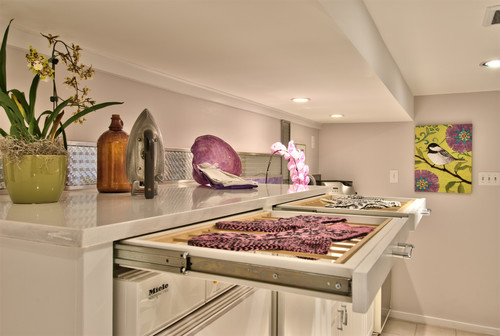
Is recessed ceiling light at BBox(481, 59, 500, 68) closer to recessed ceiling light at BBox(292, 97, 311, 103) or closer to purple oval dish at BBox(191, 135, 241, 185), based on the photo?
recessed ceiling light at BBox(292, 97, 311, 103)

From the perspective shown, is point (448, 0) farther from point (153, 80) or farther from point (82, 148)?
point (82, 148)

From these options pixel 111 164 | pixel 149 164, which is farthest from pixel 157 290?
pixel 111 164

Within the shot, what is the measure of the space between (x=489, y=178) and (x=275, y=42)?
294cm

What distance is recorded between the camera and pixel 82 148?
1.51 meters

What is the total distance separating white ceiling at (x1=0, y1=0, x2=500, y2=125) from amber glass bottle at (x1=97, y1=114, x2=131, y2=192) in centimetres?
35

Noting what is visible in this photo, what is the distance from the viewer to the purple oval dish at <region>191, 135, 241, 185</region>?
186 centimetres

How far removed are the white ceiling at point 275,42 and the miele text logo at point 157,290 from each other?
0.75m

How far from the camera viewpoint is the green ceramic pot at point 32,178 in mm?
977

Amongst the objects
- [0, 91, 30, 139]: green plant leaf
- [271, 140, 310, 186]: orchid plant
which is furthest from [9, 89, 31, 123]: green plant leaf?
[271, 140, 310, 186]: orchid plant

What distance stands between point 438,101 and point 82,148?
328 cm

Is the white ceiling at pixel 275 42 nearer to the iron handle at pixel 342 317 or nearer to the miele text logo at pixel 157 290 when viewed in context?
the miele text logo at pixel 157 290

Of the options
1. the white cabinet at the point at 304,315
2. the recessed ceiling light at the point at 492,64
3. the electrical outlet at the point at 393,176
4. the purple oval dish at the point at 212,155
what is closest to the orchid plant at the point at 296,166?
the purple oval dish at the point at 212,155

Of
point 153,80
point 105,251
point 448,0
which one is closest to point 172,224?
point 105,251

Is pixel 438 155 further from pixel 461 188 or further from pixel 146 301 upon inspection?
pixel 146 301
